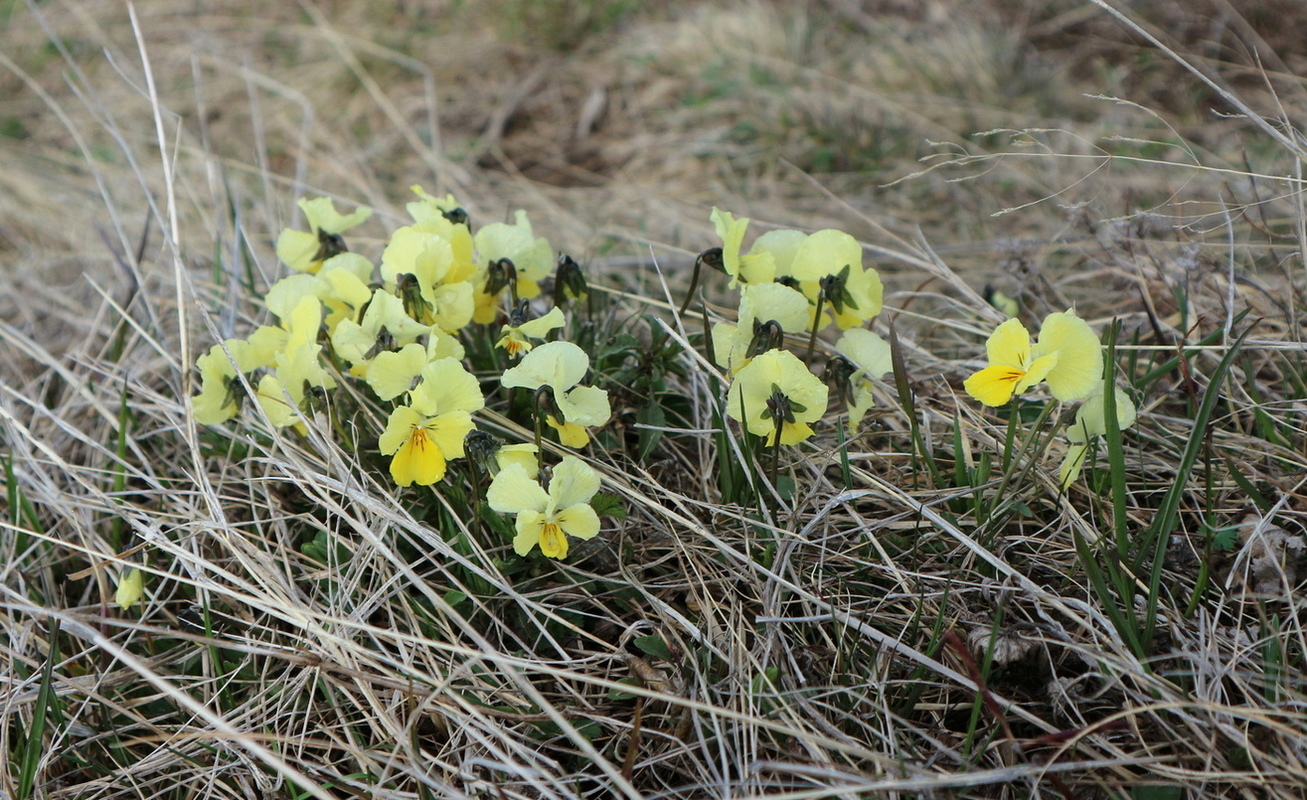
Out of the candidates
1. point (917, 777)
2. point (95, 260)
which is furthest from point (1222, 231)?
point (95, 260)

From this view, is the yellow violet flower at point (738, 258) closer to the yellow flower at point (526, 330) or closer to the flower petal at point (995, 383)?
the yellow flower at point (526, 330)

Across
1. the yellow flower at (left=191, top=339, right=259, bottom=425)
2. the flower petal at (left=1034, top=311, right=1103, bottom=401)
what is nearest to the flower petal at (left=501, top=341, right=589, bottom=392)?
the yellow flower at (left=191, top=339, right=259, bottom=425)

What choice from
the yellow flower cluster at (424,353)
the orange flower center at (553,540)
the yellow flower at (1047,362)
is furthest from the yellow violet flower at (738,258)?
the orange flower center at (553,540)

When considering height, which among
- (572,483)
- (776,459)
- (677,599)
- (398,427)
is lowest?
(677,599)

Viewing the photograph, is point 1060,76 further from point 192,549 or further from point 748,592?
point 192,549

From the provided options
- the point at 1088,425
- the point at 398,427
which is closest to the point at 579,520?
the point at 398,427

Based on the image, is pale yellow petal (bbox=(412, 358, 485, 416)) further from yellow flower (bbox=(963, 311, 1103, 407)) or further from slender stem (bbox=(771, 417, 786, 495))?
yellow flower (bbox=(963, 311, 1103, 407))

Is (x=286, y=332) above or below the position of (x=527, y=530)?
above

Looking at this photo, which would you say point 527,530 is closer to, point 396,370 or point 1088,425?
point 396,370
